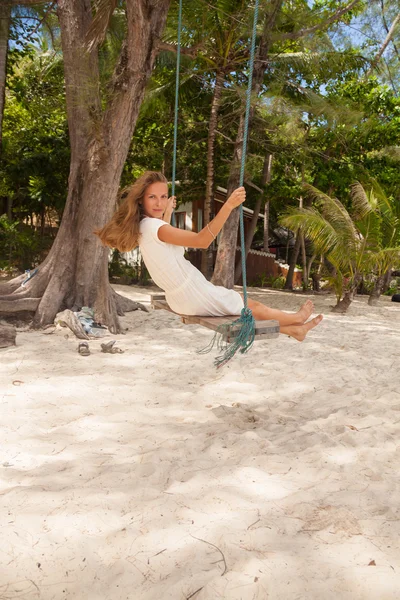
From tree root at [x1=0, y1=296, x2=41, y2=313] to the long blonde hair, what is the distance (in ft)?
10.5

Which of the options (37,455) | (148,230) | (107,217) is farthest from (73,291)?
(37,455)

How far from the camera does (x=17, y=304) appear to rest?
6.02 meters

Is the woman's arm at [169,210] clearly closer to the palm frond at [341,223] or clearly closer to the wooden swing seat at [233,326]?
the wooden swing seat at [233,326]

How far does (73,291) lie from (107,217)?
1048mm

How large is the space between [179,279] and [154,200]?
528 mm

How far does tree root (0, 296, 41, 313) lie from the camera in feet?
19.5

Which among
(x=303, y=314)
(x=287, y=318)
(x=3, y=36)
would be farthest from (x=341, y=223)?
(x=3, y=36)

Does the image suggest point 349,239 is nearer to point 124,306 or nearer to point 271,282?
point 124,306

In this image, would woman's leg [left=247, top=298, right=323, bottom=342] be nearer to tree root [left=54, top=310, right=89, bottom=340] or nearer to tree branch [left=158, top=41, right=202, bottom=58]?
tree root [left=54, top=310, right=89, bottom=340]

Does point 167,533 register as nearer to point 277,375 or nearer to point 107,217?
point 277,375

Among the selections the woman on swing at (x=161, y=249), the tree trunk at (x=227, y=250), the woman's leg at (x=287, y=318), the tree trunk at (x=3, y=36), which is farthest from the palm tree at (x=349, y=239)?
the woman on swing at (x=161, y=249)

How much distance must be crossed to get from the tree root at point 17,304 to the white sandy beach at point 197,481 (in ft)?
4.87

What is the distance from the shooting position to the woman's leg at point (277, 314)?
333cm

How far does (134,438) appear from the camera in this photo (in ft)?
9.48
